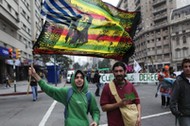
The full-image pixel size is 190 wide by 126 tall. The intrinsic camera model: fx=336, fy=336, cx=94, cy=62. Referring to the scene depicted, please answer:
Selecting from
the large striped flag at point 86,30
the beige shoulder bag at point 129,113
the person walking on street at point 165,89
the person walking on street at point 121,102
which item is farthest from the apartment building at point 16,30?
the beige shoulder bag at point 129,113

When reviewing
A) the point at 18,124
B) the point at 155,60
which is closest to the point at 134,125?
the point at 18,124

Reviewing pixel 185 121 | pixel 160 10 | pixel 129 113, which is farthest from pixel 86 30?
pixel 160 10

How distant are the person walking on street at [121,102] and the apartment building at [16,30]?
28.1 m

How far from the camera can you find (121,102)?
3895 millimetres

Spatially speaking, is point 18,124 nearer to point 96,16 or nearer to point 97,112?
point 96,16

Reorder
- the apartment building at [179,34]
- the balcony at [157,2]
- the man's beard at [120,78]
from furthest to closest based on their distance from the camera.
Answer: the balcony at [157,2]
the apartment building at [179,34]
the man's beard at [120,78]

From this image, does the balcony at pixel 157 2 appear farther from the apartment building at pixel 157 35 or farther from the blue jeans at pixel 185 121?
the blue jeans at pixel 185 121

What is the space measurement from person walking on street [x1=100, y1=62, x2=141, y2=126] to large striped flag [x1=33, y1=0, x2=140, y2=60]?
1.29 meters

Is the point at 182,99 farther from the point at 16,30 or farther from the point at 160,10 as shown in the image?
the point at 160,10

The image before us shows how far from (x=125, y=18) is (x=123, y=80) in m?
2.26

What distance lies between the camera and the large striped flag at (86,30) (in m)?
5.25

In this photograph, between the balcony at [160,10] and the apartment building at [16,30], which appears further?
the balcony at [160,10]

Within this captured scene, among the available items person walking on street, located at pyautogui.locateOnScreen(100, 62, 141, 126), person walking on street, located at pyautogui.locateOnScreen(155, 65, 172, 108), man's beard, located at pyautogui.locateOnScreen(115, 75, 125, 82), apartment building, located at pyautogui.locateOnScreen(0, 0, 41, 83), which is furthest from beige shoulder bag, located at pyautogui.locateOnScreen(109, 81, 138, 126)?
apartment building, located at pyautogui.locateOnScreen(0, 0, 41, 83)

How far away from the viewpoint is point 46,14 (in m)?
5.71
